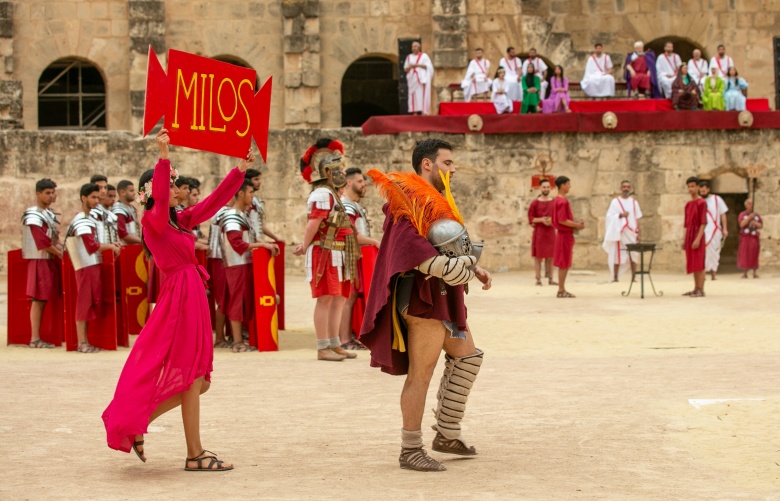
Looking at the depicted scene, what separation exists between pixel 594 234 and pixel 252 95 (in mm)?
14543

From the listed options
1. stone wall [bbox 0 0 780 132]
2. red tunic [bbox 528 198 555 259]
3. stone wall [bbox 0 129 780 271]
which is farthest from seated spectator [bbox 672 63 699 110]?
red tunic [bbox 528 198 555 259]

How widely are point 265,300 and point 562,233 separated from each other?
6.83 m

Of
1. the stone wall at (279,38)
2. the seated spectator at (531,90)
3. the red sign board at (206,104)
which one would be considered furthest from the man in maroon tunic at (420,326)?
the stone wall at (279,38)

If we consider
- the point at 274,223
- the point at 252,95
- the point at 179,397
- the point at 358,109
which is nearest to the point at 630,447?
the point at 179,397

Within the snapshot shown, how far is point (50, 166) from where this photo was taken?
20.3m

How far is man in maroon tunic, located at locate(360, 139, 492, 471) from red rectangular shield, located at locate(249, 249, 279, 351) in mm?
4954

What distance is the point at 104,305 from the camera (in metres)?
→ 11.8

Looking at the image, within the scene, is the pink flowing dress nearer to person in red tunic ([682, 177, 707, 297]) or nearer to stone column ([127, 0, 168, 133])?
person in red tunic ([682, 177, 707, 297])

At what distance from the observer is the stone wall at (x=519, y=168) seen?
67.3 ft

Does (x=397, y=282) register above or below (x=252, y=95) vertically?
below

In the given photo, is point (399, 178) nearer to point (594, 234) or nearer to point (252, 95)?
point (252, 95)

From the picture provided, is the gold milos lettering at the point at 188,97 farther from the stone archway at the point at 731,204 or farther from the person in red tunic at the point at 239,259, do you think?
the stone archway at the point at 731,204

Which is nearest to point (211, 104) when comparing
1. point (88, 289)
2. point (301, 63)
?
point (88, 289)

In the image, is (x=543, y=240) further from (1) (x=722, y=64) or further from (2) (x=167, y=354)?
(2) (x=167, y=354)
